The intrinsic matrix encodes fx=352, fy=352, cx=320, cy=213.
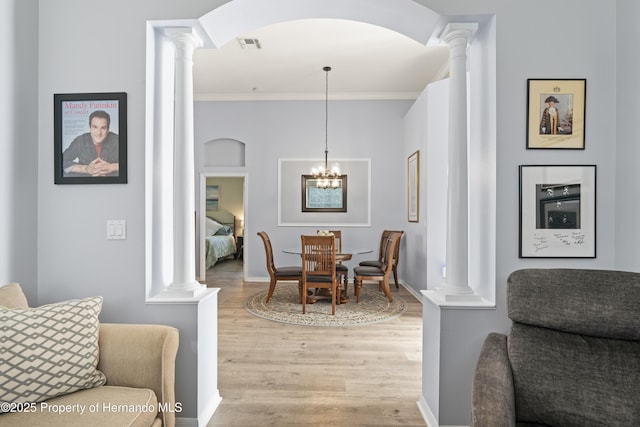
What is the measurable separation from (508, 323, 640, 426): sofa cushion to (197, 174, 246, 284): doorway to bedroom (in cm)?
595

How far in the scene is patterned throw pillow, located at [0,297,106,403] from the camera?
1.39 metres

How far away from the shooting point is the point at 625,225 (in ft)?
6.31

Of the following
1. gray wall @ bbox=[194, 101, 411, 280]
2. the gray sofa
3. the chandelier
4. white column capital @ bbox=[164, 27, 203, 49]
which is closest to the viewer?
the gray sofa

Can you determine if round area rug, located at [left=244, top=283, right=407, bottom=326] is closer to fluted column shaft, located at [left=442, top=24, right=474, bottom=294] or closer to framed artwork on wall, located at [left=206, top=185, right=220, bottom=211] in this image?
fluted column shaft, located at [left=442, top=24, right=474, bottom=294]

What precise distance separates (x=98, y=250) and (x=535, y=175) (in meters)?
2.59

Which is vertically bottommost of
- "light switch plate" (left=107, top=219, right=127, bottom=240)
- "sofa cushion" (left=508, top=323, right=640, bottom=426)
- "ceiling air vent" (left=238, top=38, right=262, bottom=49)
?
"sofa cushion" (left=508, top=323, right=640, bottom=426)

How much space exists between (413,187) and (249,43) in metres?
3.09

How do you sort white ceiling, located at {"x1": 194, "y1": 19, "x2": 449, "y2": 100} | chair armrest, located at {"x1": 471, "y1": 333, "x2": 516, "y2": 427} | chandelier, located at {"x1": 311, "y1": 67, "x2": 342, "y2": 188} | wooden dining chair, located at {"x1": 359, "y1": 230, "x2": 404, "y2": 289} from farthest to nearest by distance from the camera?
chandelier, located at {"x1": 311, "y1": 67, "x2": 342, "y2": 188}
wooden dining chair, located at {"x1": 359, "y1": 230, "x2": 404, "y2": 289}
white ceiling, located at {"x1": 194, "y1": 19, "x2": 449, "y2": 100}
chair armrest, located at {"x1": 471, "y1": 333, "x2": 516, "y2": 427}

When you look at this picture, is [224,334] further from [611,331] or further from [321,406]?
[611,331]

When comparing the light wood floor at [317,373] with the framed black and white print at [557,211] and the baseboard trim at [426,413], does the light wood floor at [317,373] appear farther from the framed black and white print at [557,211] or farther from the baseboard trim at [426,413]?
the framed black and white print at [557,211]

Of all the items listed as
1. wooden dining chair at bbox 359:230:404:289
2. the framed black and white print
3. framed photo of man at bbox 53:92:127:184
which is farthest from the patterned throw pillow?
wooden dining chair at bbox 359:230:404:289

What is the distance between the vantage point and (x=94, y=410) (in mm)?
1386

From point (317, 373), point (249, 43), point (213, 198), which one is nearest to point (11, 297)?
point (317, 373)

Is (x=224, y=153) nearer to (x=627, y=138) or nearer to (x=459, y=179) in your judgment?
(x=459, y=179)
